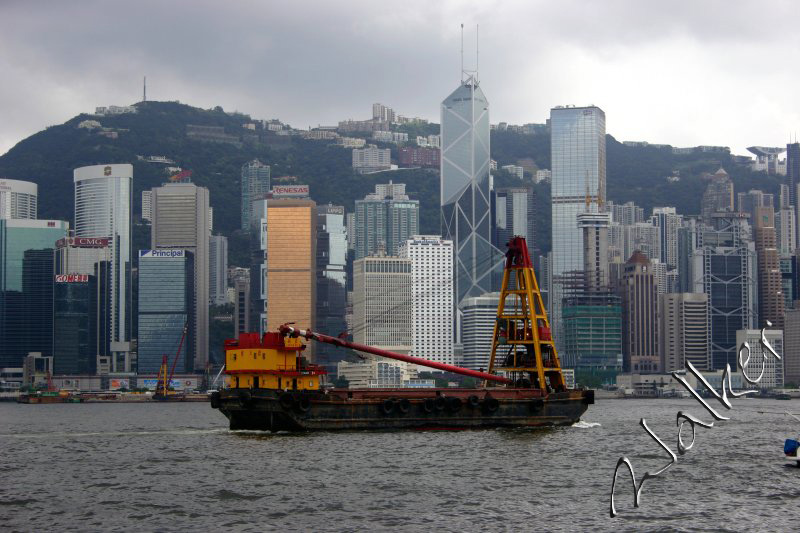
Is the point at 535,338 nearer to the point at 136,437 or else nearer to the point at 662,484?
the point at 136,437

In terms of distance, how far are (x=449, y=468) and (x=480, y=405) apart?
24360 millimetres

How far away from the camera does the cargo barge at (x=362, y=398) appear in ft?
259

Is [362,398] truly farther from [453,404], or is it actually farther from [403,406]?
[453,404]

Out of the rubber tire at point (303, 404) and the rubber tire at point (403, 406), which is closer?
the rubber tire at point (303, 404)

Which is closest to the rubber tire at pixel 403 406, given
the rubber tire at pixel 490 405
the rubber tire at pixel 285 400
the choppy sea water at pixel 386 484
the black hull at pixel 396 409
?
the black hull at pixel 396 409

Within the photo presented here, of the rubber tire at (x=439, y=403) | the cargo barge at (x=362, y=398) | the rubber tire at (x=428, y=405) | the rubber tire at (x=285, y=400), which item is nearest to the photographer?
the rubber tire at (x=285, y=400)

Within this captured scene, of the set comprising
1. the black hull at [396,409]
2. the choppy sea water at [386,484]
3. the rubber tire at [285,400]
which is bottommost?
the choppy sea water at [386,484]

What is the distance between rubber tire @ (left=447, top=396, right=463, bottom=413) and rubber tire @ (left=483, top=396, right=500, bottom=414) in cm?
177

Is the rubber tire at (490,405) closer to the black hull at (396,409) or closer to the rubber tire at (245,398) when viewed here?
the black hull at (396,409)

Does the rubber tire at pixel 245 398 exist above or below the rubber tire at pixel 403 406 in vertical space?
above

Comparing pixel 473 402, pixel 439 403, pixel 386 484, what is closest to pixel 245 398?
pixel 439 403

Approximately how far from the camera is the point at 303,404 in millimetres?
78625

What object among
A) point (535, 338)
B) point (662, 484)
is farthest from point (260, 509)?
point (535, 338)

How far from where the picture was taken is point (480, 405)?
85.5m
